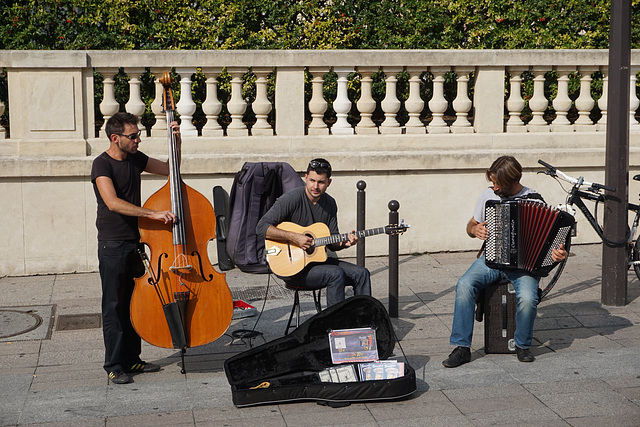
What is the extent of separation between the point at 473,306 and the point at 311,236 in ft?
4.31

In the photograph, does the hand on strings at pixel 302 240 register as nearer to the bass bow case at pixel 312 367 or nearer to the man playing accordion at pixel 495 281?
the bass bow case at pixel 312 367

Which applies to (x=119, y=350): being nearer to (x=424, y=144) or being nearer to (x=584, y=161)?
(x=424, y=144)

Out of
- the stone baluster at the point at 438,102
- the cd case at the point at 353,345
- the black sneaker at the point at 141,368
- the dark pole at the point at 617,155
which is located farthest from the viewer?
the stone baluster at the point at 438,102

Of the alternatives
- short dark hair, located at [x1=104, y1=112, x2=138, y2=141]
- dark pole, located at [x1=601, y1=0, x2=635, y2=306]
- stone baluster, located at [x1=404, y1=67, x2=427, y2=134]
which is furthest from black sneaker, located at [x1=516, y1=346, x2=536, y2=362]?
stone baluster, located at [x1=404, y1=67, x2=427, y2=134]

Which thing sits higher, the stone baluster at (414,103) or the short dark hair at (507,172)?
the stone baluster at (414,103)

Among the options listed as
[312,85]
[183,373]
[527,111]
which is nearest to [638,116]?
[527,111]

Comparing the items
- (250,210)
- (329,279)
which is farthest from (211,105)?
(329,279)

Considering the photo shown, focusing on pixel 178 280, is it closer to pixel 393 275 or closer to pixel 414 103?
pixel 393 275

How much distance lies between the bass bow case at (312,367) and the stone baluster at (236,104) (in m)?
3.70

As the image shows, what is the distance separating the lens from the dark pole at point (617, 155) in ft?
24.8

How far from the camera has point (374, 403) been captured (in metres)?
5.64

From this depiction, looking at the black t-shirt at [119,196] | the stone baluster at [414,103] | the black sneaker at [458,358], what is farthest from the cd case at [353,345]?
the stone baluster at [414,103]

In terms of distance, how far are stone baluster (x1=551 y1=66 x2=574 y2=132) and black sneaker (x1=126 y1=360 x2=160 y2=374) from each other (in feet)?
18.6

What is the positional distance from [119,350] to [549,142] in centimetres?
579
